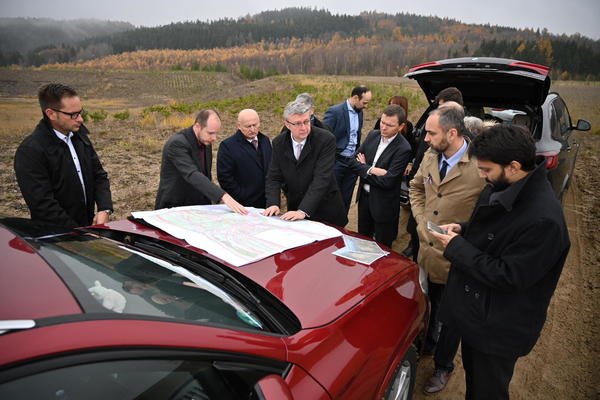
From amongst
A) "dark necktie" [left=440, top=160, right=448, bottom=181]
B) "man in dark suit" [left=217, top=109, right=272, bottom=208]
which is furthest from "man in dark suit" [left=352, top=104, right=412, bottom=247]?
"man in dark suit" [left=217, top=109, right=272, bottom=208]

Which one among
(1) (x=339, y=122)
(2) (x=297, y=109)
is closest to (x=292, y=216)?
(2) (x=297, y=109)

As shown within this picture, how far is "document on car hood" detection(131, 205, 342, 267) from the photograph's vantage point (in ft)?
6.14

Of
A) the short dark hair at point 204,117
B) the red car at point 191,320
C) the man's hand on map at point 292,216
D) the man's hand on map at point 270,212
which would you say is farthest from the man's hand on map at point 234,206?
the short dark hair at point 204,117

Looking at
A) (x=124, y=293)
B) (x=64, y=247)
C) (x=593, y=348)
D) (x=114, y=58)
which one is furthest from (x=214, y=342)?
(x=114, y=58)

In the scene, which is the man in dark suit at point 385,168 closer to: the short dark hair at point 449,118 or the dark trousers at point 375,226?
the dark trousers at point 375,226

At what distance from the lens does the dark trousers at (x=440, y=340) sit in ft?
7.83

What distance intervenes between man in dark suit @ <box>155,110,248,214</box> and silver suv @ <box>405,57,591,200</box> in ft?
8.29

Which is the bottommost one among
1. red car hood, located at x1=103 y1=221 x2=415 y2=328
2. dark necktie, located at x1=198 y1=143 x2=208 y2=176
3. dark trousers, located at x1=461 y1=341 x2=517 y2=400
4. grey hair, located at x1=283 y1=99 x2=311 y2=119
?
dark trousers, located at x1=461 y1=341 x2=517 y2=400

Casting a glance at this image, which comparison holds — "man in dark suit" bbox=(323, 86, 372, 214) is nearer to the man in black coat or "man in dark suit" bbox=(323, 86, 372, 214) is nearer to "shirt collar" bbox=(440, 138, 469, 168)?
"shirt collar" bbox=(440, 138, 469, 168)

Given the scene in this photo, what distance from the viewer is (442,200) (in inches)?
93.8

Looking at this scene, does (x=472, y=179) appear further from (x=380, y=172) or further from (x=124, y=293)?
(x=124, y=293)

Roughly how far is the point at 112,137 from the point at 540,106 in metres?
11.3

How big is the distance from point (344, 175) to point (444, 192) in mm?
2221

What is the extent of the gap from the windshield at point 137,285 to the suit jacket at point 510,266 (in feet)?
3.54
